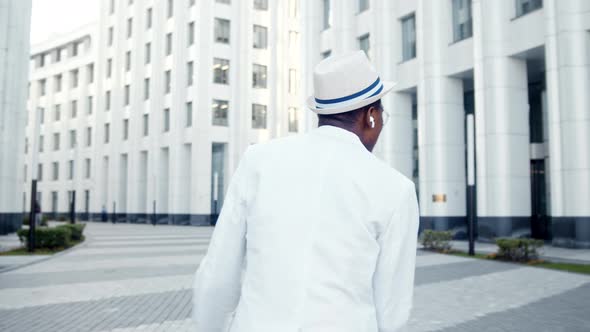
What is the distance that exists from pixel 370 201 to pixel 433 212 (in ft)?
75.9

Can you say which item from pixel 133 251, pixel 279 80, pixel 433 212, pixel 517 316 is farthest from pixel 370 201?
pixel 279 80

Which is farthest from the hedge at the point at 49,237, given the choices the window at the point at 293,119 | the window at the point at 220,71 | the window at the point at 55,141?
the window at the point at 55,141

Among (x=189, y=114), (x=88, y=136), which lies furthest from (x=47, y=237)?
(x=88, y=136)

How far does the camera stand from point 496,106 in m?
21.4

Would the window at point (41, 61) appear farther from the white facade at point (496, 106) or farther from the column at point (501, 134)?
the column at point (501, 134)

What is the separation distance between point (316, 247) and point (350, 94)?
1.89ft

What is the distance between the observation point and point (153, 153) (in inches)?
1911

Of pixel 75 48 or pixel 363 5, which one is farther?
pixel 75 48

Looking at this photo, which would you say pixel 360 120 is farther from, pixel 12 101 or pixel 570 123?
pixel 12 101

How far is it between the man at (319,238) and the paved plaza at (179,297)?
5.49 metres

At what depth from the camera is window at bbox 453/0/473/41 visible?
943 inches

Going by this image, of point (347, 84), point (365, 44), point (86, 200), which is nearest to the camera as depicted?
point (347, 84)

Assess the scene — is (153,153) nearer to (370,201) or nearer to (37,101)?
(37,101)

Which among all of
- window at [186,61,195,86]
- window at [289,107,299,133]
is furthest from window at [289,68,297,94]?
window at [186,61,195,86]
